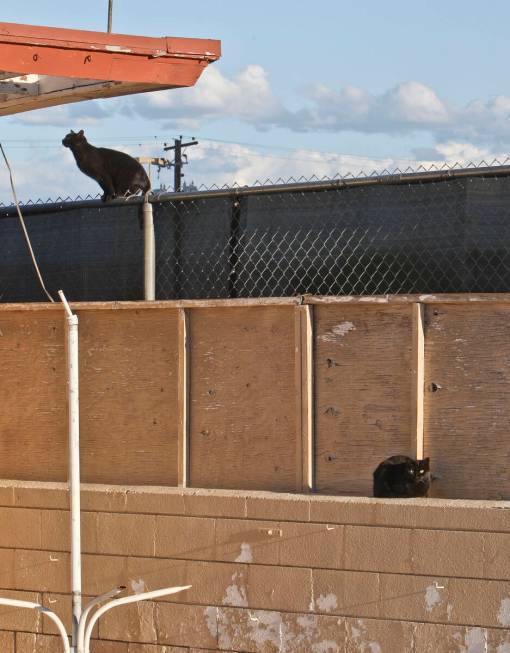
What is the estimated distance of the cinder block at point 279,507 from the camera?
5.68 meters

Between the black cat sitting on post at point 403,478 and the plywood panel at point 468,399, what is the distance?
0.12 metres

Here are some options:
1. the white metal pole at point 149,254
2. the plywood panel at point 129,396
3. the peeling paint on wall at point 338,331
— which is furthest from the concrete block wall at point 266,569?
the white metal pole at point 149,254

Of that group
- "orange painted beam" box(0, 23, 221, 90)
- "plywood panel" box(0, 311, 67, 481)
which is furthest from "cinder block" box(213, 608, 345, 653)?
"orange painted beam" box(0, 23, 221, 90)

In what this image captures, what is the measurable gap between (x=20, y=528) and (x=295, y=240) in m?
2.28

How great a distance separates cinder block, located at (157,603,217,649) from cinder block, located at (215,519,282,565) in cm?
33

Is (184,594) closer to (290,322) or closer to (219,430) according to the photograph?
(219,430)

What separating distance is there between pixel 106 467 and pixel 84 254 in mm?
1452

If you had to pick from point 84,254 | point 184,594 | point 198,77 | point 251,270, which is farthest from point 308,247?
point 184,594

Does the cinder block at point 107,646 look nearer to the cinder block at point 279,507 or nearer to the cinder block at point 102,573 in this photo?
the cinder block at point 102,573

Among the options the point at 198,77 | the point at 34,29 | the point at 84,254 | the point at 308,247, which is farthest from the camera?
the point at 84,254

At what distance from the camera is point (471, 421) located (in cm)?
555

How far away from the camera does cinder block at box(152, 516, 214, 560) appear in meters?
5.87

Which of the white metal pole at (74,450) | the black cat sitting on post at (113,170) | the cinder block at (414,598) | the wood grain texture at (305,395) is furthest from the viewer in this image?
the black cat sitting on post at (113,170)

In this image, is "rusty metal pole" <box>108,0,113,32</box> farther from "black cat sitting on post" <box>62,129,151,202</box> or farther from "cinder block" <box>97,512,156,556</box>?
"cinder block" <box>97,512,156,556</box>
